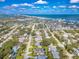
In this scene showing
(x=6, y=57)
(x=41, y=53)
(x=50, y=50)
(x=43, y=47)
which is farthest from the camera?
(x=43, y=47)

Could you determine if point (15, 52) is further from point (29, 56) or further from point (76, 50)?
point (76, 50)

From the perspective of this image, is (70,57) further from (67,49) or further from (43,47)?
(43,47)

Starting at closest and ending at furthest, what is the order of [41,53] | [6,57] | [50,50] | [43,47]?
[6,57], [41,53], [50,50], [43,47]

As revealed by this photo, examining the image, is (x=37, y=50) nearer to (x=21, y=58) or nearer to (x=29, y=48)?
(x=29, y=48)

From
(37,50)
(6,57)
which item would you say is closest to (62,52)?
(37,50)

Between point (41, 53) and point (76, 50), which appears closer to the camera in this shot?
point (41, 53)

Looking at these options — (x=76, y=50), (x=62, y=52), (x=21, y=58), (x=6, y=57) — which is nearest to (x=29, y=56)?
(x=21, y=58)

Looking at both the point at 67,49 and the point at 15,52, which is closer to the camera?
the point at 15,52

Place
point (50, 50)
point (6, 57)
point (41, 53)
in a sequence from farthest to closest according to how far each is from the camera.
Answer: point (50, 50), point (41, 53), point (6, 57)

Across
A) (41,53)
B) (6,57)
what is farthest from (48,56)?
(6,57)
